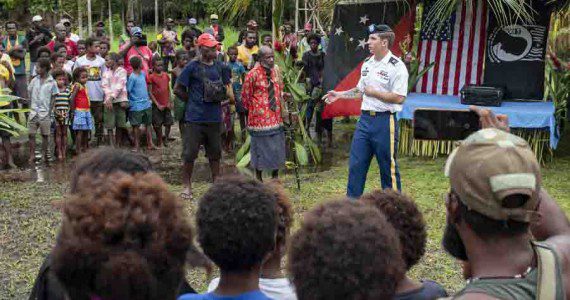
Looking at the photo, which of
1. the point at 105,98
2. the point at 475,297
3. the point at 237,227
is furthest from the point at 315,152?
the point at 475,297

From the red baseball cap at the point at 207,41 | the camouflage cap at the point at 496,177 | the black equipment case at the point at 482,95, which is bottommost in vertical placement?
the black equipment case at the point at 482,95

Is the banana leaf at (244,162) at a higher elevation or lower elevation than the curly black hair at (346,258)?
lower

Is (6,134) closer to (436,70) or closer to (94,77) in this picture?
(94,77)

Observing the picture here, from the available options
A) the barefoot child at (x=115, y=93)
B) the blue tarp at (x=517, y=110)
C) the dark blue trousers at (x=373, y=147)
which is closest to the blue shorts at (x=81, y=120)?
the barefoot child at (x=115, y=93)

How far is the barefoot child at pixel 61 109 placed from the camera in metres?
10.6

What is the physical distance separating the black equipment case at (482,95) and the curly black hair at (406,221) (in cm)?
753

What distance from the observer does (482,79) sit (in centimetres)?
1102

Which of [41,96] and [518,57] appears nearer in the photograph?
[41,96]

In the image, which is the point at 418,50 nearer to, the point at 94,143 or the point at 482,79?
the point at 482,79

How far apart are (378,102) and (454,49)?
15.2 ft

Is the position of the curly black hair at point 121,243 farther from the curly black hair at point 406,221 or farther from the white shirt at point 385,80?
the white shirt at point 385,80

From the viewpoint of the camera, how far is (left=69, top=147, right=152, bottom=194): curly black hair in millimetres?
2883

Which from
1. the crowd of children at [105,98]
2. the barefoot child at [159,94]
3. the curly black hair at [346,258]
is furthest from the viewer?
the barefoot child at [159,94]

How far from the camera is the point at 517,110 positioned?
995cm
